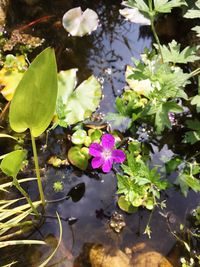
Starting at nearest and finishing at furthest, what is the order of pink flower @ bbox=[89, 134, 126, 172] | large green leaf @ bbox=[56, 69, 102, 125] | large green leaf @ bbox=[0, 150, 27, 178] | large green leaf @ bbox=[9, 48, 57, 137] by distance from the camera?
large green leaf @ bbox=[9, 48, 57, 137] → large green leaf @ bbox=[0, 150, 27, 178] → pink flower @ bbox=[89, 134, 126, 172] → large green leaf @ bbox=[56, 69, 102, 125]

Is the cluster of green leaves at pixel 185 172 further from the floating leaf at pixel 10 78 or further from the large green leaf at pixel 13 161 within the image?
the floating leaf at pixel 10 78

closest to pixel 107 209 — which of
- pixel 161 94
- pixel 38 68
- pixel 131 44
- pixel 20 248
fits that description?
pixel 20 248

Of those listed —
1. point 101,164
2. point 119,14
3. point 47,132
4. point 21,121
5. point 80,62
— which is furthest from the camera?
point 119,14

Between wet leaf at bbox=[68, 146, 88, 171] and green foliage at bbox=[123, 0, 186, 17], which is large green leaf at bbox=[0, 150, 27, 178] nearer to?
wet leaf at bbox=[68, 146, 88, 171]

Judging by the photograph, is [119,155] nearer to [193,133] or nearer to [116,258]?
[193,133]

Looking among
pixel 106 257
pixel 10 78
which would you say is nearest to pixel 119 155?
pixel 106 257

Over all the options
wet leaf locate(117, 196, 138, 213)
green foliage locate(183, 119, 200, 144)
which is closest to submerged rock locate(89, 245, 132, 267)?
wet leaf locate(117, 196, 138, 213)

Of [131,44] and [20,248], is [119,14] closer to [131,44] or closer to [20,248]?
[131,44]
